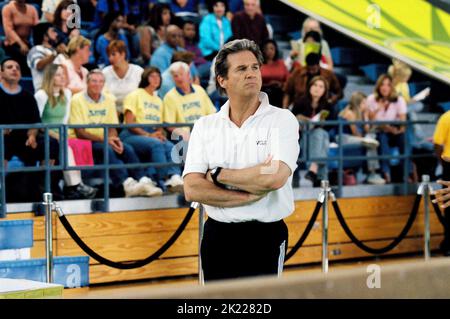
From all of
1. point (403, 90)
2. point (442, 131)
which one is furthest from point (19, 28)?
point (403, 90)

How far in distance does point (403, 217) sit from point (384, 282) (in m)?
9.52

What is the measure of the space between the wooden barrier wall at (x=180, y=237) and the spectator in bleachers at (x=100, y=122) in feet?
0.86

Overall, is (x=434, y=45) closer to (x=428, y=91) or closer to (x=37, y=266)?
(x=428, y=91)

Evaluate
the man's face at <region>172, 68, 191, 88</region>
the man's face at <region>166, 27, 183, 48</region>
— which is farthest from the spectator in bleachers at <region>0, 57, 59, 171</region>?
the man's face at <region>166, 27, 183, 48</region>

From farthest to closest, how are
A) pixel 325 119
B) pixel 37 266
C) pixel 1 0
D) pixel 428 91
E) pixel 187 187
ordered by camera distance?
pixel 428 91 < pixel 325 119 < pixel 1 0 < pixel 37 266 < pixel 187 187

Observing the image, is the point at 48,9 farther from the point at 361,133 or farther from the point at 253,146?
the point at 253,146

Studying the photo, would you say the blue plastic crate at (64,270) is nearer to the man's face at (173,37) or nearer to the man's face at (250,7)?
the man's face at (173,37)

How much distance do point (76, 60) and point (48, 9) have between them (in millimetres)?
612

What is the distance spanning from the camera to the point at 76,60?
9.26 meters

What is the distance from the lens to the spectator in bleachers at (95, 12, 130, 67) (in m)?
9.83

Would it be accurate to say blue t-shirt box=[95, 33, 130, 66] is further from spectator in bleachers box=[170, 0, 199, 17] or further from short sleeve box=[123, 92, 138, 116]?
spectator in bleachers box=[170, 0, 199, 17]

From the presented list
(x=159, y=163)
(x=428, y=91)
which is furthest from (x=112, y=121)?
(x=428, y=91)

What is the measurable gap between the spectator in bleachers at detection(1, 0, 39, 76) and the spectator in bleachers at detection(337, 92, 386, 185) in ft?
11.1

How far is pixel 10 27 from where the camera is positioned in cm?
918
